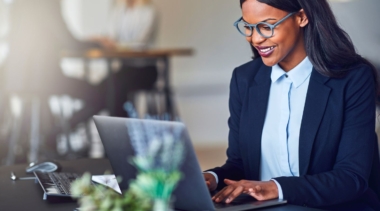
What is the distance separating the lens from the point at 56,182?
143 cm

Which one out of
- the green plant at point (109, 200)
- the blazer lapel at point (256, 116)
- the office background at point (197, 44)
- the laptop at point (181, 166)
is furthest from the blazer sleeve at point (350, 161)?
the office background at point (197, 44)

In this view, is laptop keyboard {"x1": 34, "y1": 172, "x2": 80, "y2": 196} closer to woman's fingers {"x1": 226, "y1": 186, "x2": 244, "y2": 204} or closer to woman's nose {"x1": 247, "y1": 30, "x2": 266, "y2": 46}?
woman's fingers {"x1": 226, "y1": 186, "x2": 244, "y2": 204}

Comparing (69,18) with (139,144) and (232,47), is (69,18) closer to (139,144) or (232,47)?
(232,47)

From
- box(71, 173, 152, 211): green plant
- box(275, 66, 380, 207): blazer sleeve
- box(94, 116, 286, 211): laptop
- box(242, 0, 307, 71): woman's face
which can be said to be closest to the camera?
box(71, 173, 152, 211): green plant

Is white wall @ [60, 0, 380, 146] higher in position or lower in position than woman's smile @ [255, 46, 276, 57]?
lower

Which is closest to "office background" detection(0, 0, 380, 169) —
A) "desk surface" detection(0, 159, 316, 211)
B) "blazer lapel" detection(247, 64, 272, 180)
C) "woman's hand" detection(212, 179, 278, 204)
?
"desk surface" detection(0, 159, 316, 211)

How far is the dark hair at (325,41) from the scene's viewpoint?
1484 millimetres

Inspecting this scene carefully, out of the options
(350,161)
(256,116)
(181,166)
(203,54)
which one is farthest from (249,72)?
(203,54)

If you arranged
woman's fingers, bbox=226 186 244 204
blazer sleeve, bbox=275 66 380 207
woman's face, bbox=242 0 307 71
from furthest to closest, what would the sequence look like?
woman's face, bbox=242 0 307 71
blazer sleeve, bbox=275 66 380 207
woman's fingers, bbox=226 186 244 204

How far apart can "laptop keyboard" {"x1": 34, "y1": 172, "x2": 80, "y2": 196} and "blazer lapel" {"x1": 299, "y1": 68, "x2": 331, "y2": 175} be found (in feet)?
1.84

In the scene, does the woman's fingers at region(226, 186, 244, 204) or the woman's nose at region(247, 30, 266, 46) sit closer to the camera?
the woman's fingers at region(226, 186, 244, 204)

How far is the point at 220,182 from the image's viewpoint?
4.72 ft

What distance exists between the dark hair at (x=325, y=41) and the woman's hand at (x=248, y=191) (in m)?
0.39

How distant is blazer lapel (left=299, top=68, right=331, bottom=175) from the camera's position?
1.49 m
